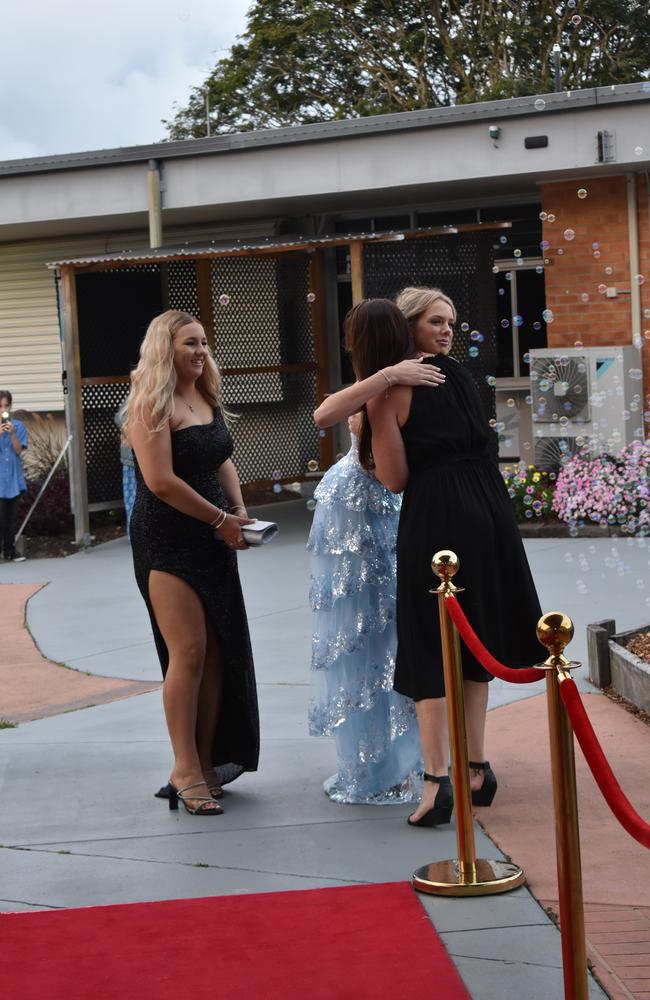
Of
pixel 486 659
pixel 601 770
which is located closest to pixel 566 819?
pixel 601 770

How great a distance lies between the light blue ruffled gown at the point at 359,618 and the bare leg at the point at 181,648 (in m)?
0.46

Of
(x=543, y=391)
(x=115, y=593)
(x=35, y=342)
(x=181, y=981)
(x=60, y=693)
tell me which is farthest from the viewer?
(x=35, y=342)

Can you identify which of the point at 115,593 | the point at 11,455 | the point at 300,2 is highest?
the point at 300,2

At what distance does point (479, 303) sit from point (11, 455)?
507 centimetres

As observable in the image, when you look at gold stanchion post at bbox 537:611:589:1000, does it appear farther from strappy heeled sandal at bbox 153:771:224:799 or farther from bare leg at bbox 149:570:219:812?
strappy heeled sandal at bbox 153:771:224:799

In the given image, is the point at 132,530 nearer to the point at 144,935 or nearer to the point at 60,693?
the point at 144,935

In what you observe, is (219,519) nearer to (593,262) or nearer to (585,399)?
(585,399)

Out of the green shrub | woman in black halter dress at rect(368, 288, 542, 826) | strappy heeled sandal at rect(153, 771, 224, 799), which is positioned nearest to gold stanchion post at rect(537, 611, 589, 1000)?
woman in black halter dress at rect(368, 288, 542, 826)

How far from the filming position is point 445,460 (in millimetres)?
4863

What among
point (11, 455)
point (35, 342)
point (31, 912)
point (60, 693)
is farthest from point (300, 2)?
point (31, 912)

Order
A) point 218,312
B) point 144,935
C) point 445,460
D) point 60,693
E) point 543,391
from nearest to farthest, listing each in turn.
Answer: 1. point 144,935
2. point 445,460
3. point 60,693
4. point 543,391
5. point 218,312

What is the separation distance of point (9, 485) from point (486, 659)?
413 inches

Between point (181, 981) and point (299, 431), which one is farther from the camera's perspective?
point (299, 431)

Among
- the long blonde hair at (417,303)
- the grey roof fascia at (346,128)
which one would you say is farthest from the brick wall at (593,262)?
the long blonde hair at (417,303)
